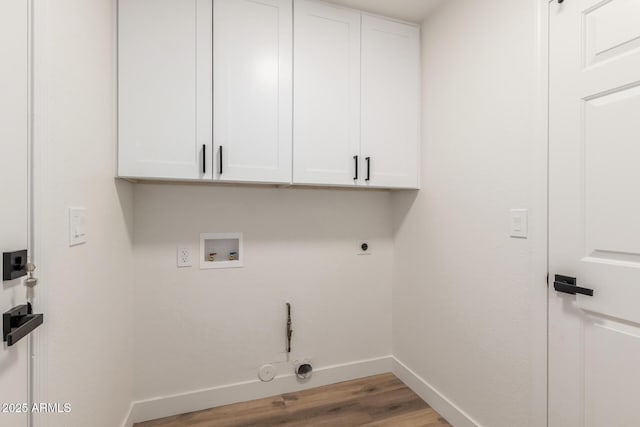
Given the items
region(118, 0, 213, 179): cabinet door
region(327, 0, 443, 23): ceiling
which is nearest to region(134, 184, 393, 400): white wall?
region(118, 0, 213, 179): cabinet door

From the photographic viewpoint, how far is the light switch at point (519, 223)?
137 centimetres

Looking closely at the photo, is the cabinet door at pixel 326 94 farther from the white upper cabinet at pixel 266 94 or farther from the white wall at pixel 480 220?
the white wall at pixel 480 220

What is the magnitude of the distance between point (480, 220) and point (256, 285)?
1.42 metres

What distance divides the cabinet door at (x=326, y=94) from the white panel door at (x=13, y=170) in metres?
1.17

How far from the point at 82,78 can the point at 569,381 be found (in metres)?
2.25

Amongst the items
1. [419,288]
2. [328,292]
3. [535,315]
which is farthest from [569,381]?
[328,292]

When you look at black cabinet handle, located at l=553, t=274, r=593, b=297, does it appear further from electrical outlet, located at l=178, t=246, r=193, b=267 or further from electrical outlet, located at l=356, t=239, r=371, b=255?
electrical outlet, located at l=178, t=246, r=193, b=267

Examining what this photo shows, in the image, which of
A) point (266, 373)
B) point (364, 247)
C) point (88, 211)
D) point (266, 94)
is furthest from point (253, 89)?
point (266, 373)

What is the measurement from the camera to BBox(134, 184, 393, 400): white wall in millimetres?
1815

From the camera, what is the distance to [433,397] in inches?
75.3

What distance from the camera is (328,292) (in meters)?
2.19

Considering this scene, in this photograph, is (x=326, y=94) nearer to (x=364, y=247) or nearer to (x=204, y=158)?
(x=204, y=158)

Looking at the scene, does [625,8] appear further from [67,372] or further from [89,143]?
[67,372]

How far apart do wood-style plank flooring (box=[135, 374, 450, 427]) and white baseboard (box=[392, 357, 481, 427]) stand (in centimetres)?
4
